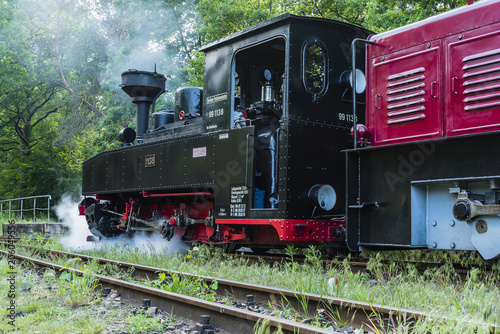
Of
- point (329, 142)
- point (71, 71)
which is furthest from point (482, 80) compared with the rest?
point (71, 71)

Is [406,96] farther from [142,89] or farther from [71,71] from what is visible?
[71,71]

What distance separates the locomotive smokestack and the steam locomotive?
30mm

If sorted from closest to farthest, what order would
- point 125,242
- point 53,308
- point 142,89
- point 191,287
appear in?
point 53,308 → point 191,287 → point 125,242 → point 142,89

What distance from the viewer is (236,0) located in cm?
1688

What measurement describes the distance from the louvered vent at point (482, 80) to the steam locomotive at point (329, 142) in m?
0.01

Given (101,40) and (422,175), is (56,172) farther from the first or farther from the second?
(422,175)

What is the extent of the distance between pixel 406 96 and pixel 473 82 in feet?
2.45

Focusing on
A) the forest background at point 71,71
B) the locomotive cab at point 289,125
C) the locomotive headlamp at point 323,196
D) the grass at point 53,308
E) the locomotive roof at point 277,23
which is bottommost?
the grass at point 53,308

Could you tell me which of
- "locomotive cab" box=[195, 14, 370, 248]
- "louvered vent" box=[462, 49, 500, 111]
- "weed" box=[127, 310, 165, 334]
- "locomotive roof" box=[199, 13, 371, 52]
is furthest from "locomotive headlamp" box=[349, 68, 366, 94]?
"weed" box=[127, 310, 165, 334]

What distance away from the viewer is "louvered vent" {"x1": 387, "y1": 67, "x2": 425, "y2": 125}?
519 centimetres

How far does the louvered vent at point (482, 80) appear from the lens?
452cm

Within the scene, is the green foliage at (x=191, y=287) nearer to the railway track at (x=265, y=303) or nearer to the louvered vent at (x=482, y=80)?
the railway track at (x=265, y=303)

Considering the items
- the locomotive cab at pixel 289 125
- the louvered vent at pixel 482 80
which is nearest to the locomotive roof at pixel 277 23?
the locomotive cab at pixel 289 125

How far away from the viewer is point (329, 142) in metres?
6.97
